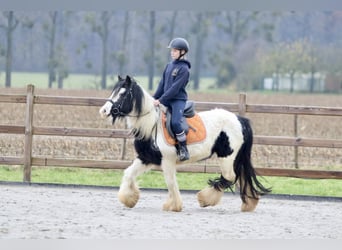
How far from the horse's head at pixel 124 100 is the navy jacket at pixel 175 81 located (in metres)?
0.28

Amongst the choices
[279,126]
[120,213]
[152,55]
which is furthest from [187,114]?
[152,55]

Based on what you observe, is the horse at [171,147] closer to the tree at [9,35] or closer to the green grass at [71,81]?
the tree at [9,35]

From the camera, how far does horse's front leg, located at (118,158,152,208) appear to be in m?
10.2

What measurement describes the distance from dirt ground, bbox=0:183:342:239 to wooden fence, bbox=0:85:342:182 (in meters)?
0.49

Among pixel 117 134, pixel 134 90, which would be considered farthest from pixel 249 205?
pixel 117 134

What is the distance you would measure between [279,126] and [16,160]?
11.4m

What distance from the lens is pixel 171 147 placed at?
10250 mm

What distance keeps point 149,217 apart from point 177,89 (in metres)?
1.44

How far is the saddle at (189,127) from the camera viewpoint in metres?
10.2

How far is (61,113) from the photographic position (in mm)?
24547

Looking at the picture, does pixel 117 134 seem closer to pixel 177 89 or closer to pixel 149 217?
pixel 177 89

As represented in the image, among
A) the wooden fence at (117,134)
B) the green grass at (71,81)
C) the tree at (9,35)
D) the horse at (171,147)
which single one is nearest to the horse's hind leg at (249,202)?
the horse at (171,147)

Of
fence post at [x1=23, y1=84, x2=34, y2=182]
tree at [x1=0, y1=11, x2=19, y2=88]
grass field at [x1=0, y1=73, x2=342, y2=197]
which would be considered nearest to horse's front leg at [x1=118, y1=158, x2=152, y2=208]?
grass field at [x1=0, y1=73, x2=342, y2=197]

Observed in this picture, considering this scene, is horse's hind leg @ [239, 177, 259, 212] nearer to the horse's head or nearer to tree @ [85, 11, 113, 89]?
the horse's head
